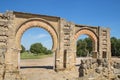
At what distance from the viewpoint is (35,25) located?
1583 centimetres

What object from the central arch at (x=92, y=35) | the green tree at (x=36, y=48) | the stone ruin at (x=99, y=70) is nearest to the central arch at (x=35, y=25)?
the central arch at (x=92, y=35)

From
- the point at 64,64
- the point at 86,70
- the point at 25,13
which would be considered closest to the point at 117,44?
the point at 64,64

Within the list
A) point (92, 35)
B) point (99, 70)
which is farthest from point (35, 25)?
point (99, 70)

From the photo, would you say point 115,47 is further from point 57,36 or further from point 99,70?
point 99,70

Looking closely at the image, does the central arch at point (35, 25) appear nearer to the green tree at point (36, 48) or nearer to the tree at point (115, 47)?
the tree at point (115, 47)

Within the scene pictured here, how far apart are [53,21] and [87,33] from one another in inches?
175

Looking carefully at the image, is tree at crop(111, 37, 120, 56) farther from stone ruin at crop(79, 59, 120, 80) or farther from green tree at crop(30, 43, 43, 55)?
stone ruin at crop(79, 59, 120, 80)

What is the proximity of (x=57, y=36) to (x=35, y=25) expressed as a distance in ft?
7.33

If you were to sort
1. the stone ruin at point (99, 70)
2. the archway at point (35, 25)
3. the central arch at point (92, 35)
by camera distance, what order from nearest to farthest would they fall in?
the stone ruin at point (99, 70) → the archway at point (35, 25) → the central arch at point (92, 35)

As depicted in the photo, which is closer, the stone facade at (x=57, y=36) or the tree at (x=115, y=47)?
the stone facade at (x=57, y=36)

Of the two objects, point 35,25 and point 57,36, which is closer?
point 35,25

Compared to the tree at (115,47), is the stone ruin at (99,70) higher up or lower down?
lower down

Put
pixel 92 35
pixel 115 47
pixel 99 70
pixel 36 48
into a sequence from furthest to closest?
pixel 36 48, pixel 115 47, pixel 92 35, pixel 99 70

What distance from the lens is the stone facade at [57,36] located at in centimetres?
1459
